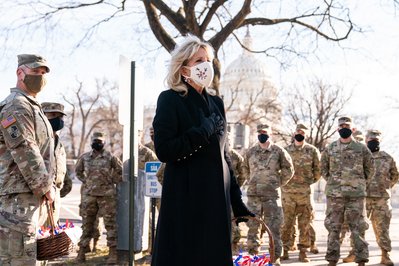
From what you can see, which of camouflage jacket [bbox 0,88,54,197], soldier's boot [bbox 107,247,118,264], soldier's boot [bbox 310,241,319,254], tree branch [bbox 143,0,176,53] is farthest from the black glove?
tree branch [bbox 143,0,176,53]

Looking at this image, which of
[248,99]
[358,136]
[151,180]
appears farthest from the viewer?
[248,99]

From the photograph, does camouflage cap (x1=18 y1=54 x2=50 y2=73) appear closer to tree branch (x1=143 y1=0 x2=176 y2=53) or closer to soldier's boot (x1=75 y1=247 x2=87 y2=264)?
soldier's boot (x1=75 y1=247 x2=87 y2=264)

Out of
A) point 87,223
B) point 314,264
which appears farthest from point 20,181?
point 314,264

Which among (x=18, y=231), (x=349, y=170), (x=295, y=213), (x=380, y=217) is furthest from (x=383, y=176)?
(x=18, y=231)

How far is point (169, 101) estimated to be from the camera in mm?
3592

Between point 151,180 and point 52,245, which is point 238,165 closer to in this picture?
point 151,180

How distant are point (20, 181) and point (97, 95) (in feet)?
168

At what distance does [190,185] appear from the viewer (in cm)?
354

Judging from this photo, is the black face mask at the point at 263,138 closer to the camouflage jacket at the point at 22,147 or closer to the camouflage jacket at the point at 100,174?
the camouflage jacket at the point at 100,174

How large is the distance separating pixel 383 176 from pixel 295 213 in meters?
1.74

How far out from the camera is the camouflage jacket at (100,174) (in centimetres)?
952

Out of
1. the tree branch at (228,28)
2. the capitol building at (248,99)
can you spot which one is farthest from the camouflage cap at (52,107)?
the capitol building at (248,99)

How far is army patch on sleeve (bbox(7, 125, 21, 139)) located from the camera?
13.4 feet

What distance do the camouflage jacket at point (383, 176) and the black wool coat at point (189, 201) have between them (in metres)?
7.10
